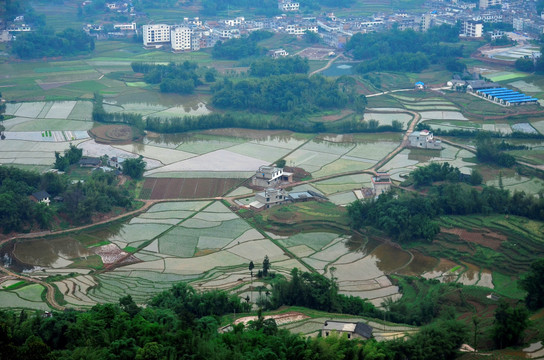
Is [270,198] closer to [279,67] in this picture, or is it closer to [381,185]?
[381,185]

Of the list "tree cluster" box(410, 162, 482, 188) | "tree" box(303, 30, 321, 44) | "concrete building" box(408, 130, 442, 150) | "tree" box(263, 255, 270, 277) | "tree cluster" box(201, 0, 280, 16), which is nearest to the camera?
"tree" box(263, 255, 270, 277)

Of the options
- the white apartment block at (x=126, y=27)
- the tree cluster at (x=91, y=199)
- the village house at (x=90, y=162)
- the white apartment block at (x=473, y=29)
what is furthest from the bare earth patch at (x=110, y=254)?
the white apartment block at (x=126, y=27)

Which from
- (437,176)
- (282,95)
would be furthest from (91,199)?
(282,95)

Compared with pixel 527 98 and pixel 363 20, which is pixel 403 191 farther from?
pixel 363 20

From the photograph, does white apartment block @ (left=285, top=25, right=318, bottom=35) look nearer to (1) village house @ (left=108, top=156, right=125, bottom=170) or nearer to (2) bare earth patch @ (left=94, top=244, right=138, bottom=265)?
(1) village house @ (left=108, top=156, right=125, bottom=170)

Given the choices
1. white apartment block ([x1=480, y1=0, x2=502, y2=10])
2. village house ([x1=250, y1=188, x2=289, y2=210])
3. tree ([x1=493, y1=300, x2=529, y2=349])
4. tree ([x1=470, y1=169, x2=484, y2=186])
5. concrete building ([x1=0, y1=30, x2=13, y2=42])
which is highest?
white apartment block ([x1=480, y1=0, x2=502, y2=10])

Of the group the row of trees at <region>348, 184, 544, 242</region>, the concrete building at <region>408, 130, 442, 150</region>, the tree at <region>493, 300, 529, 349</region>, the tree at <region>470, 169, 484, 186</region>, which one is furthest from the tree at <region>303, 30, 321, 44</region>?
the tree at <region>493, 300, 529, 349</region>

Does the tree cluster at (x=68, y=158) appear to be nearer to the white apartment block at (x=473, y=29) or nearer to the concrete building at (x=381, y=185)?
the concrete building at (x=381, y=185)
